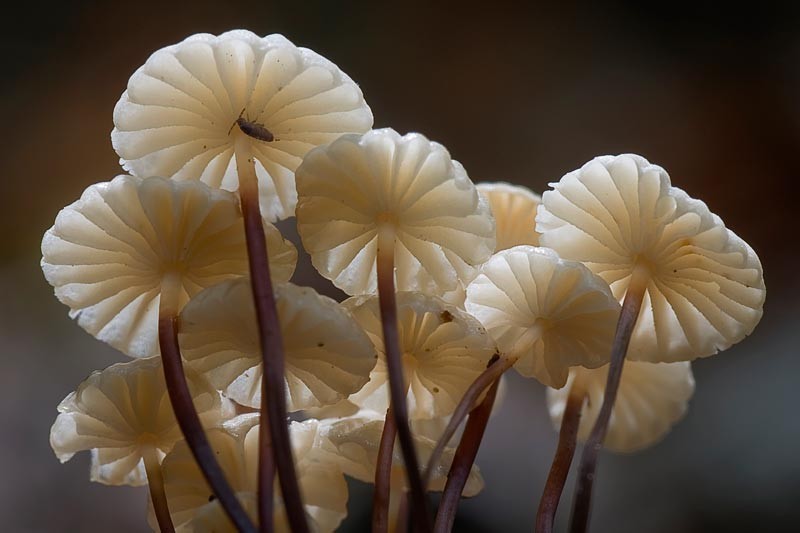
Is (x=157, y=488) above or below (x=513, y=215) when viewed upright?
below

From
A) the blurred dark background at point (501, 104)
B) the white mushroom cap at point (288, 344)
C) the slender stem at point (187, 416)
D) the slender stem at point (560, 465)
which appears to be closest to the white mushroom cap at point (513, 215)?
the slender stem at point (560, 465)

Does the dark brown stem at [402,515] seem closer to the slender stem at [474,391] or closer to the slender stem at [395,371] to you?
the slender stem at [474,391]

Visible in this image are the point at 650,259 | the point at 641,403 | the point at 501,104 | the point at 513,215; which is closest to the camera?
the point at 650,259

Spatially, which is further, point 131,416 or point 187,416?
point 131,416

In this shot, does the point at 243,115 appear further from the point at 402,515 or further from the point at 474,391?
the point at 402,515

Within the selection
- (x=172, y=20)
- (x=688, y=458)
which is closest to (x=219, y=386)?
(x=688, y=458)

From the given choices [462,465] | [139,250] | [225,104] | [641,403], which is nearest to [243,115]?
[225,104]

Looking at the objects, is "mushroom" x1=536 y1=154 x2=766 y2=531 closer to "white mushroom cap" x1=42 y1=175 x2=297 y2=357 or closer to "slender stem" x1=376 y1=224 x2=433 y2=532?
"slender stem" x1=376 y1=224 x2=433 y2=532
